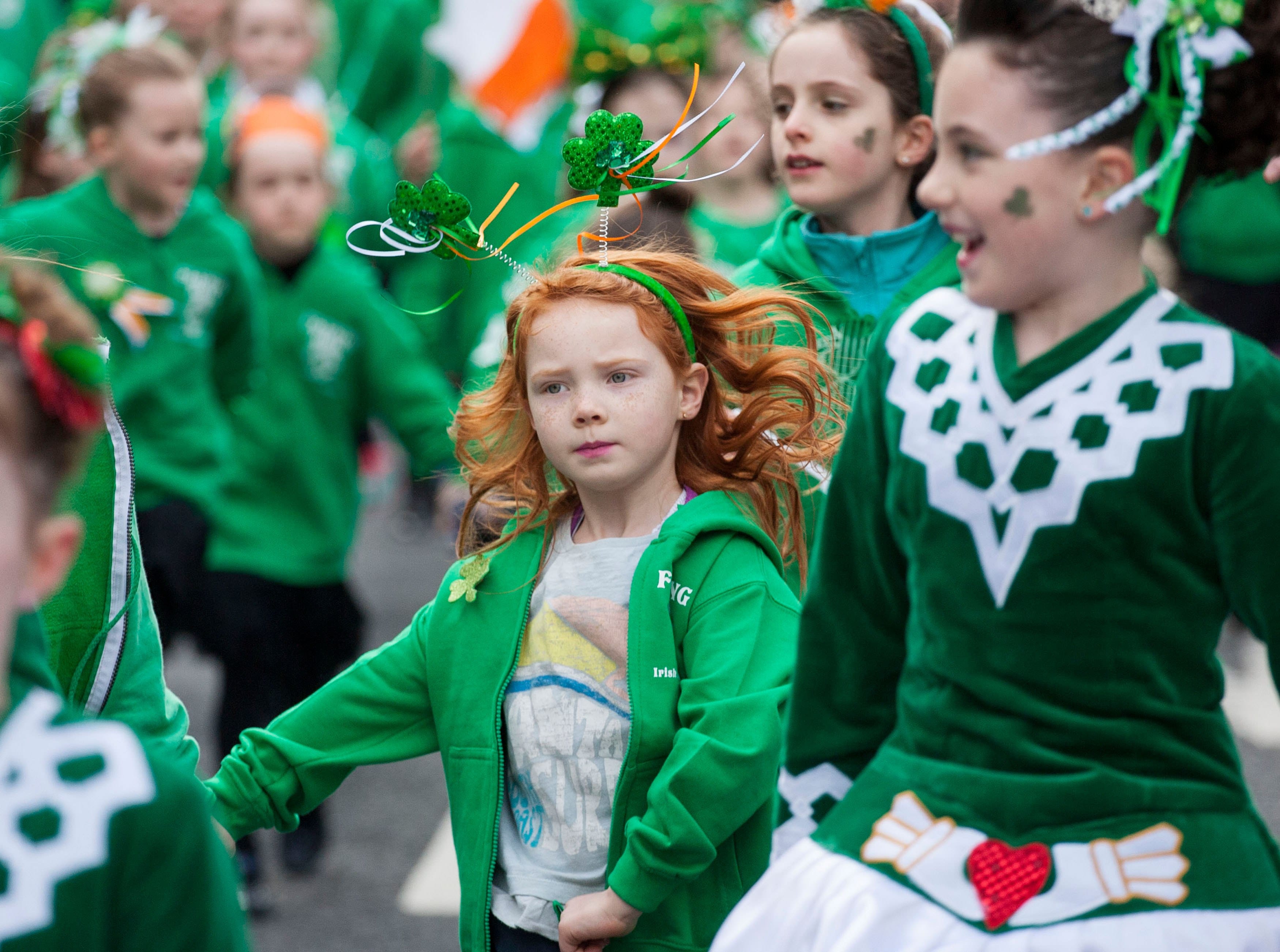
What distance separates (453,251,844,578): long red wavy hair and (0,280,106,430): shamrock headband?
109 centimetres

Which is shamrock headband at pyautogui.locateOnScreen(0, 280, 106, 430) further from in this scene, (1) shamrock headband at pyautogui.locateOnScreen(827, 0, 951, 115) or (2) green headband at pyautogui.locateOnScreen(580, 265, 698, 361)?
(1) shamrock headband at pyautogui.locateOnScreen(827, 0, 951, 115)

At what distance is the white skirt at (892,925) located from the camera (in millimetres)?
1751

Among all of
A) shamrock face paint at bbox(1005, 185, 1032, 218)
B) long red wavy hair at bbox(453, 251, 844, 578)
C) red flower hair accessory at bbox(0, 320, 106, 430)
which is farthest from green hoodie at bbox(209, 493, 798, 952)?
red flower hair accessory at bbox(0, 320, 106, 430)

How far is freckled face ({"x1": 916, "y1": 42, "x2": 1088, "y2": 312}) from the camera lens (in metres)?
1.80

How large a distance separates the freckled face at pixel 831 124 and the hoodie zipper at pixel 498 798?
1208 millimetres

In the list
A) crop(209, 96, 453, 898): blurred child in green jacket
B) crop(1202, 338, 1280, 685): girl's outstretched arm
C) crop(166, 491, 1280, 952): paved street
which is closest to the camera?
crop(1202, 338, 1280, 685): girl's outstretched arm

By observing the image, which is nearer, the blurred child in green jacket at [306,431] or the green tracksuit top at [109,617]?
the green tracksuit top at [109,617]

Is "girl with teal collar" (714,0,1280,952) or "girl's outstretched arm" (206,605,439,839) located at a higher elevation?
"girl with teal collar" (714,0,1280,952)

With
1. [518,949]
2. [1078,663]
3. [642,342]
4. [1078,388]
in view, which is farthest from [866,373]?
[518,949]

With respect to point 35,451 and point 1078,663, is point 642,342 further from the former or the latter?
point 35,451

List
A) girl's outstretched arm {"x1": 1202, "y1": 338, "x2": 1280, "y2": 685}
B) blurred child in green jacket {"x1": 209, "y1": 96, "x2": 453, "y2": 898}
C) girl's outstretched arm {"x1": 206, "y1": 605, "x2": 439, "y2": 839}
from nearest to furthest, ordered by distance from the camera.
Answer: girl's outstretched arm {"x1": 1202, "y1": 338, "x2": 1280, "y2": 685} → girl's outstretched arm {"x1": 206, "y1": 605, "x2": 439, "y2": 839} → blurred child in green jacket {"x1": 209, "y1": 96, "x2": 453, "y2": 898}

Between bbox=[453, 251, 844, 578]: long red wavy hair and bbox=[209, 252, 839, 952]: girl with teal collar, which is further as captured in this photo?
bbox=[453, 251, 844, 578]: long red wavy hair

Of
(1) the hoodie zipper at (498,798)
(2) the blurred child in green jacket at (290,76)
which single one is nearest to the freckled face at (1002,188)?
(1) the hoodie zipper at (498,798)

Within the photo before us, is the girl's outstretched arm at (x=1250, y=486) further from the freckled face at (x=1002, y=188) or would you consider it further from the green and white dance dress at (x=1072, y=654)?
the freckled face at (x=1002, y=188)
